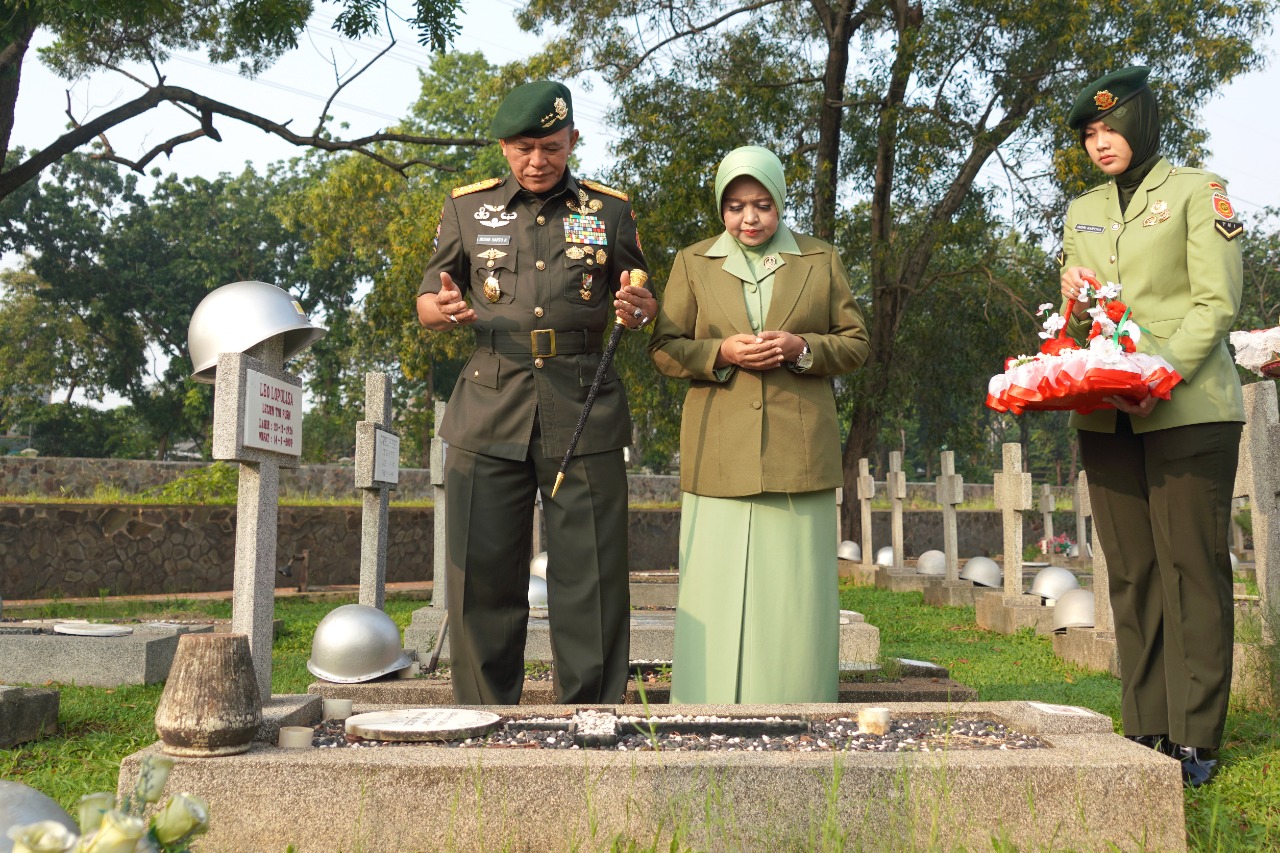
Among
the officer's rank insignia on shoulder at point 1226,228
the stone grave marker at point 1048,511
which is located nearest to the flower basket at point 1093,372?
the officer's rank insignia on shoulder at point 1226,228

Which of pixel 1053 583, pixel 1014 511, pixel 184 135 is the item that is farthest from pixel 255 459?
pixel 184 135

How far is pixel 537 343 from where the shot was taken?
3.99 metres

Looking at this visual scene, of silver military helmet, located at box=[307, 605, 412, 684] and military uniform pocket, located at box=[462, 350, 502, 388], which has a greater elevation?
military uniform pocket, located at box=[462, 350, 502, 388]

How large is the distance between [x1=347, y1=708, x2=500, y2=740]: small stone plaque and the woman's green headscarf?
1934 mm

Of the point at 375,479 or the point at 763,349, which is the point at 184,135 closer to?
the point at 375,479

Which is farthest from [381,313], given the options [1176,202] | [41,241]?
[41,241]

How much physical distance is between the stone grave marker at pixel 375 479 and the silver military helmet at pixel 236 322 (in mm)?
2785

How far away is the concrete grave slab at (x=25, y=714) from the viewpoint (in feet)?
13.7

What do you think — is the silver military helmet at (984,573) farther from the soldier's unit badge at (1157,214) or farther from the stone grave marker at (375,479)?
the soldier's unit badge at (1157,214)

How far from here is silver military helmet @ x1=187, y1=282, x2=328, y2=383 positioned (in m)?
3.63

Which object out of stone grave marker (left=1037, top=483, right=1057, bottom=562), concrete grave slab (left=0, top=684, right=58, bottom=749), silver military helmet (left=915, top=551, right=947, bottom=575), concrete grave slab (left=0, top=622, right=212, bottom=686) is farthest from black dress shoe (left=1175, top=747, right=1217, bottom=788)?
stone grave marker (left=1037, top=483, right=1057, bottom=562)

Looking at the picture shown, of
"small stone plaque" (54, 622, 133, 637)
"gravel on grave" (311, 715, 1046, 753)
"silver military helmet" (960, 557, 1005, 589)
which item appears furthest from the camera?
"silver military helmet" (960, 557, 1005, 589)

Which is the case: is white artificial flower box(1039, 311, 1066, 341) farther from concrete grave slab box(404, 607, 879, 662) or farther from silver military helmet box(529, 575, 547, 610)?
silver military helmet box(529, 575, 547, 610)

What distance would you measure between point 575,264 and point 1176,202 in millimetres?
1901
